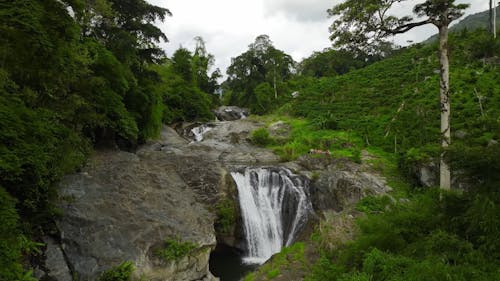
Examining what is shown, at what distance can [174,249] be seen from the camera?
8305 mm

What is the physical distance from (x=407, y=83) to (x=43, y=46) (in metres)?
29.4

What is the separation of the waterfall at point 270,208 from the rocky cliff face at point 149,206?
63 cm

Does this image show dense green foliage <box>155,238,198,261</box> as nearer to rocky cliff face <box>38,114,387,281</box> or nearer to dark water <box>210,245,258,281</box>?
rocky cliff face <box>38,114,387,281</box>

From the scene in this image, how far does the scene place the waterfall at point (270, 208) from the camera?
12.7 m

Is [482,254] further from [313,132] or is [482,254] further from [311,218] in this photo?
[313,132]

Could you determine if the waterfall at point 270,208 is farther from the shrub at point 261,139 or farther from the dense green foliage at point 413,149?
the shrub at point 261,139

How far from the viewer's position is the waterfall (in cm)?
1268

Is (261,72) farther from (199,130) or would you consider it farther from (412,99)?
(412,99)

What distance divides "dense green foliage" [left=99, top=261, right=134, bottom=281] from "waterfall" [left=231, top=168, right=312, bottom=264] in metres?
6.13

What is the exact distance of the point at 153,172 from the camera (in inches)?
467

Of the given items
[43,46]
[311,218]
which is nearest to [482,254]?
[311,218]

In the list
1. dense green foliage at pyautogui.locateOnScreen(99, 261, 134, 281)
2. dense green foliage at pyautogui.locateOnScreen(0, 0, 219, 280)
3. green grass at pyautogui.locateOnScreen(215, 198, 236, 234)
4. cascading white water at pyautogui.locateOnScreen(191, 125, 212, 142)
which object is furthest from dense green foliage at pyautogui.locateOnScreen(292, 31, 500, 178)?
cascading white water at pyautogui.locateOnScreen(191, 125, 212, 142)

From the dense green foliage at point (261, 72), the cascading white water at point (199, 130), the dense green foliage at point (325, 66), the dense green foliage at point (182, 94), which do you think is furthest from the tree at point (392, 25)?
the dense green foliage at point (325, 66)

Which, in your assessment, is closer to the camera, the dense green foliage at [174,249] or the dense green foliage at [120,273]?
the dense green foliage at [120,273]
